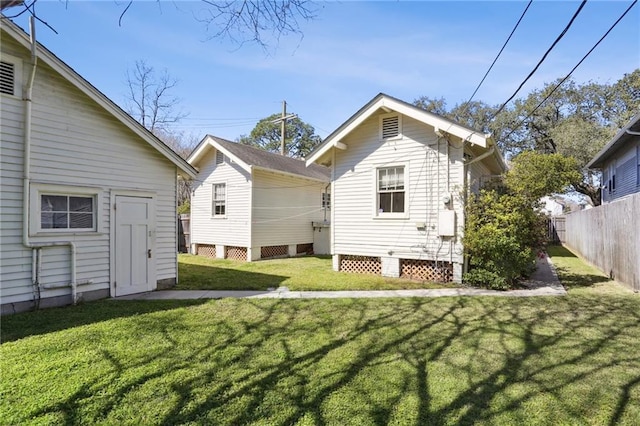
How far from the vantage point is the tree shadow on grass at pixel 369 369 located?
10.00ft

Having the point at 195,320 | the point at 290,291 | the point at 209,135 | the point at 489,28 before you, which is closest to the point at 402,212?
the point at 290,291

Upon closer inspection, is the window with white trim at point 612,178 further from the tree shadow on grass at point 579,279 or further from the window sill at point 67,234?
the window sill at point 67,234

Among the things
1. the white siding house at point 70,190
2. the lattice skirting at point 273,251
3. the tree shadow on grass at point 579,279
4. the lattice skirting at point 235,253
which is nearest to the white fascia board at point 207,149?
the lattice skirting at point 235,253

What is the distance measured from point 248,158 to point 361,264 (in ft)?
21.1

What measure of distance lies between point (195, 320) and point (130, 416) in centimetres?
277

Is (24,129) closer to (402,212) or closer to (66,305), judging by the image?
(66,305)

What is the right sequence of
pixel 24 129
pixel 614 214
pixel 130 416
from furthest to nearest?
pixel 614 214 → pixel 24 129 → pixel 130 416

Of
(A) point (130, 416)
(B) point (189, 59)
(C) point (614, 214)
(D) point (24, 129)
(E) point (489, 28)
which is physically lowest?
(A) point (130, 416)

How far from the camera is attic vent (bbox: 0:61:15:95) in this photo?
594 centimetres

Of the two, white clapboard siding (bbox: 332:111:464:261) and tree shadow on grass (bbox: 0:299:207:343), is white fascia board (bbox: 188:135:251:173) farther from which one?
tree shadow on grass (bbox: 0:299:207:343)

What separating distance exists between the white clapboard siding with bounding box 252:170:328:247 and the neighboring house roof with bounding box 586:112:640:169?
11.3 metres

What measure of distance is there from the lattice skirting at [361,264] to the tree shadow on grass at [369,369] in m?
4.24

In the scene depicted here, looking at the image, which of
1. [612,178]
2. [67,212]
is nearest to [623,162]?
[612,178]

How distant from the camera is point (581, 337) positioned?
4.84 meters
